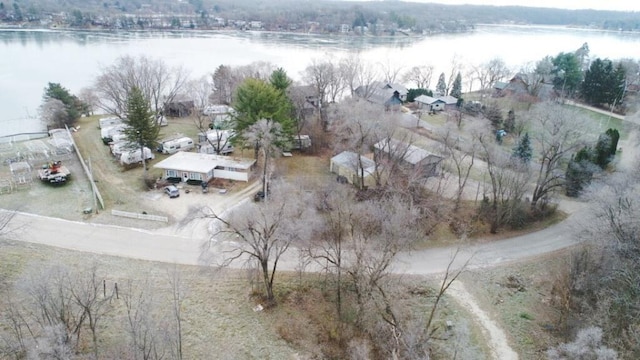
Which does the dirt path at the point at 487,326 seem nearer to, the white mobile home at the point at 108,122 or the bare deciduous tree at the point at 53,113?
the white mobile home at the point at 108,122

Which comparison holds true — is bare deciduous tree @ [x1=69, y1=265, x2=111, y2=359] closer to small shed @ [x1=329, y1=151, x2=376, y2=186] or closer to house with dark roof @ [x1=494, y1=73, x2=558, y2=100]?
small shed @ [x1=329, y1=151, x2=376, y2=186]

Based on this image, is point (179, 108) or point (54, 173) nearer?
point (54, 173)

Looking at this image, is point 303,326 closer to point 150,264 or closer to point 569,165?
point 150,264

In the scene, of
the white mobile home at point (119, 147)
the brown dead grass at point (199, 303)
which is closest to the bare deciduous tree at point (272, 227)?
the brown dead grass at point (199, 303)

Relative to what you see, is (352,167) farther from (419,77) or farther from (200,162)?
(419,77)

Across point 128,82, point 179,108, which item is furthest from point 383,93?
point 128,82

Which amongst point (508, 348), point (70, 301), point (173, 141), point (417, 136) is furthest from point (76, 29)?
point (508, 348)
